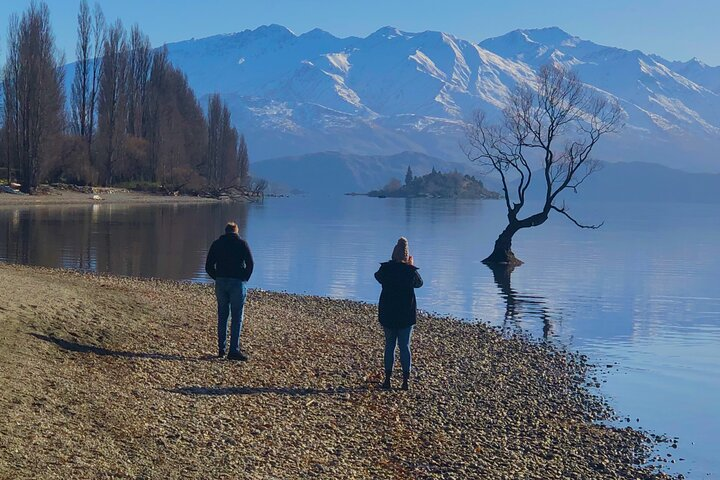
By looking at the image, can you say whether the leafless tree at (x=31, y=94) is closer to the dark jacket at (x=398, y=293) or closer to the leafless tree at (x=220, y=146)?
the leafless tree at (x=220, y=146)

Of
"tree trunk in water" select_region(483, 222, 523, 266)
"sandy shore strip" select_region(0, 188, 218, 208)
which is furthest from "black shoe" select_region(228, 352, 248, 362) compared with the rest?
"sandy shore strip" select_region(0, 188, 218, 208)

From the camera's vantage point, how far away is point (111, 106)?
95.5 metres

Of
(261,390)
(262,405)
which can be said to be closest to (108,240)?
(261,390)

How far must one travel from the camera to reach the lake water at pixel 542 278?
59.4ft

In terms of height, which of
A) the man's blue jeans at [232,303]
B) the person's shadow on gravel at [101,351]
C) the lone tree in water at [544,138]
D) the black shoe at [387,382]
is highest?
the lone tree in water at [544,138]

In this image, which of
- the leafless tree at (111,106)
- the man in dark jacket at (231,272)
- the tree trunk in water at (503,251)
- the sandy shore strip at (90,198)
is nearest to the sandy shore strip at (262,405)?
the man in dark jacket at (231,272)

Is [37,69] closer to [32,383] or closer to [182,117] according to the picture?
[182,117]

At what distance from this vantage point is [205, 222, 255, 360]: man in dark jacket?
586 inches

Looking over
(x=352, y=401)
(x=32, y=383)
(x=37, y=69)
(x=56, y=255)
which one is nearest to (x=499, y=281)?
(x=56, y=255)

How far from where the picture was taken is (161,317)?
18219 millimetres

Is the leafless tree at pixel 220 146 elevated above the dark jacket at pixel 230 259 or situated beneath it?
elevated above

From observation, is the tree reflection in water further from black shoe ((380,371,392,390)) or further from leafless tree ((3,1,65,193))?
leafless tree ((3,1,65,193))

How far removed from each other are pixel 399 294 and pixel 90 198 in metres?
76.1

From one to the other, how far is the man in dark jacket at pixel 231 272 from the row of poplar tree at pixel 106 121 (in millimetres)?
65725
